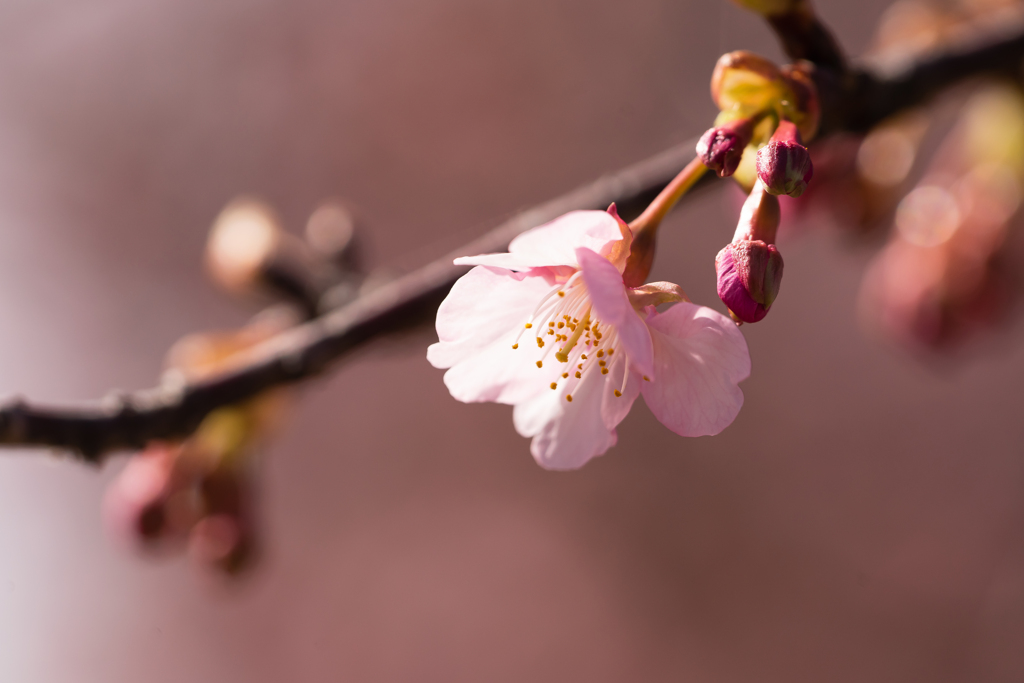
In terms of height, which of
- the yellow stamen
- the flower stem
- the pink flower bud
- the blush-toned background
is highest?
the flower stem

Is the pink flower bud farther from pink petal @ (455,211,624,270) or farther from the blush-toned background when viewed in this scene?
the blush-toned background

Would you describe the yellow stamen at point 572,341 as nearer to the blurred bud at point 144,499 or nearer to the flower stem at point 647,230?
the flower stem at point 647,230

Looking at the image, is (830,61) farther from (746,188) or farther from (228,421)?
(228,421)

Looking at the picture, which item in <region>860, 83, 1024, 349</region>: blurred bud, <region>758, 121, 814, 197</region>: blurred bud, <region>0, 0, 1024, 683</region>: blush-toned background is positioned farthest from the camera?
<region>0, 0, 1024, 683</region>: blush-toned background

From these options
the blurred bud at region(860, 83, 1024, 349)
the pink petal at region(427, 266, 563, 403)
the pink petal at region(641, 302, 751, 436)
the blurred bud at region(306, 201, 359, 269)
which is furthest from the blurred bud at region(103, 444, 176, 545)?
the blurred bud at region(860, 83, 1024, 349)

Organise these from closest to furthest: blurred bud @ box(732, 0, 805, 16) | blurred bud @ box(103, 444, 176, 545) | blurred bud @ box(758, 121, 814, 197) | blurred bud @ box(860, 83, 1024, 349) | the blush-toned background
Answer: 1. blurred bud @ box(758, 121, 814, 197)
2. blurred bud @ box(732, 0, 805, 16)
3. blurred bud @ box(103, 444, 176, 545)
4. blurred bud @ box(860, 83, 1024, 349)
5. the blush-toned background

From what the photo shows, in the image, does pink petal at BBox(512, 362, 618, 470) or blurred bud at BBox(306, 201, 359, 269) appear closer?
pink petal at BBox(512, 362, 618, 470)
